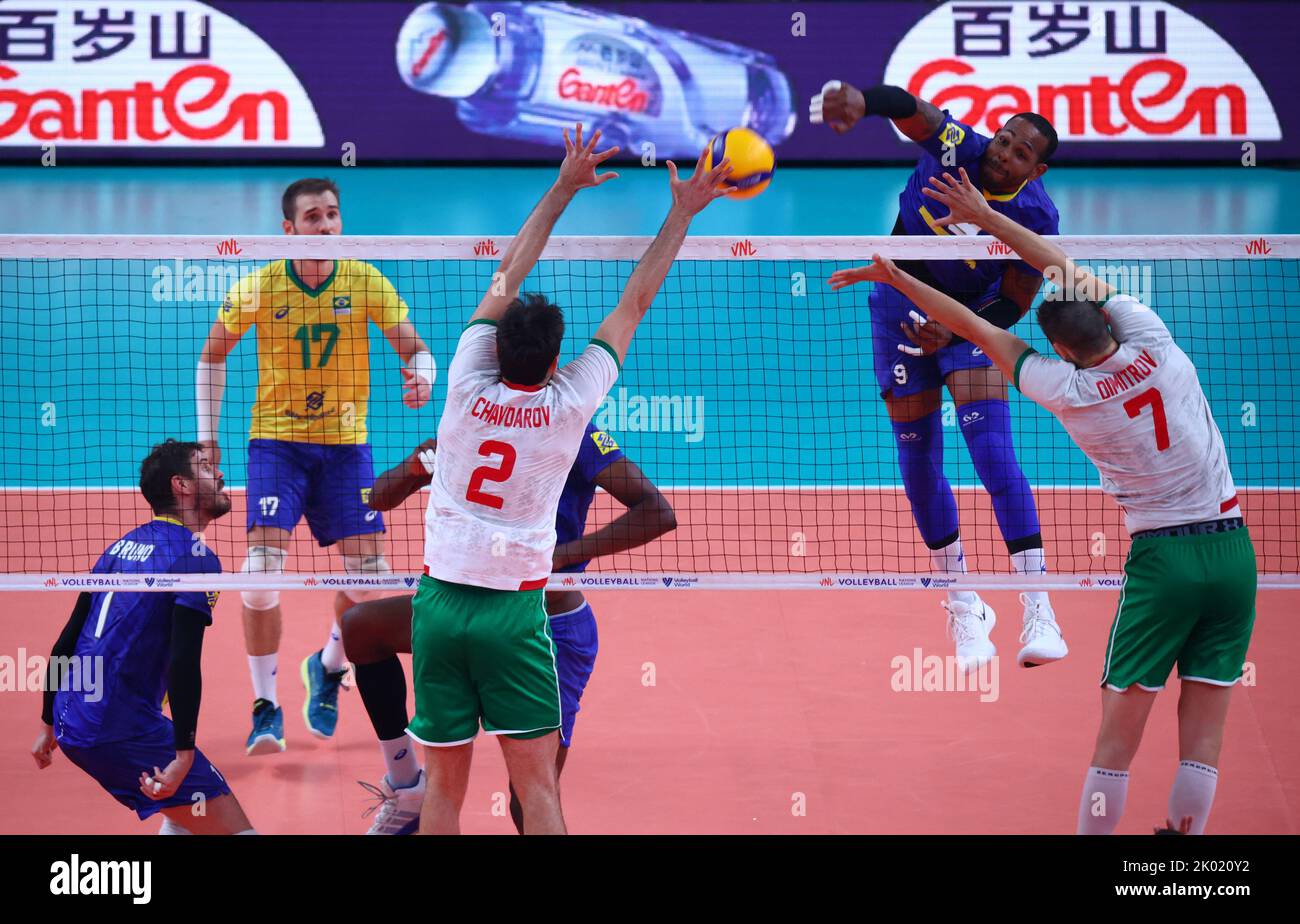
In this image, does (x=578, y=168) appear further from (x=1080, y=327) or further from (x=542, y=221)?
(x=1080, y=327)

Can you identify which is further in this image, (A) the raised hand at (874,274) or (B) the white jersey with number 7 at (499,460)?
(A) the raised hand at (874,274)

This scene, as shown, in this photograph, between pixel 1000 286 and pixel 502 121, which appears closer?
pixel 1000 286

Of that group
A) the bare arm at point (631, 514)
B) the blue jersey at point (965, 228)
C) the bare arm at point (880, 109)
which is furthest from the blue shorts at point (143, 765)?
the blue jersey at point (965, 228)

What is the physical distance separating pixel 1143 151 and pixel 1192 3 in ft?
7.30

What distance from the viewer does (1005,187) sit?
7.95m

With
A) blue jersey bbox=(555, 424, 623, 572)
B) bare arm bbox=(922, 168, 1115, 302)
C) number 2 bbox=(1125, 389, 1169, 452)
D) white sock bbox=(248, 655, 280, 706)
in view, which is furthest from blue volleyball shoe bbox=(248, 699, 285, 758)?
number 2 bbox=(1125, 389, 1169, 452)

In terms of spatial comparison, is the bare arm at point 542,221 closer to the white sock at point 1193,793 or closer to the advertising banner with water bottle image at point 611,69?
the white sock at point 1193,793

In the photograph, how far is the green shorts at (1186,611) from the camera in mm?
6422

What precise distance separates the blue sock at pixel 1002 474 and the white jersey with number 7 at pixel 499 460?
109 inches

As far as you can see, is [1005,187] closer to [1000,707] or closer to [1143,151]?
[1000,707]

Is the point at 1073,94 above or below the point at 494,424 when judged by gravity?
above

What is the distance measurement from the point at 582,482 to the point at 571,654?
2.61 ft
